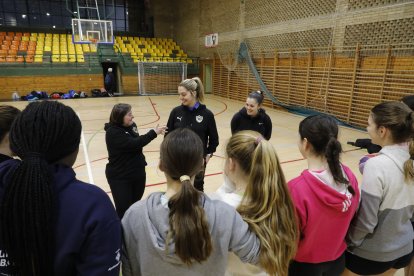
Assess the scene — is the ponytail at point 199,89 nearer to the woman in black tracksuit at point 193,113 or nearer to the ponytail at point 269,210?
the woman in black tracksuit at point 193,113

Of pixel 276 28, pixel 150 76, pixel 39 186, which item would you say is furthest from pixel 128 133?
pixel 150 76

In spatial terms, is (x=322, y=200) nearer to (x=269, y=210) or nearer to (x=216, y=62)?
(x=269, y=210)

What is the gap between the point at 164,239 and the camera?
109 centimetres

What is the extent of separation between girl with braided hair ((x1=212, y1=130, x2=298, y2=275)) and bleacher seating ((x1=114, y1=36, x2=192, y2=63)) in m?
15.8

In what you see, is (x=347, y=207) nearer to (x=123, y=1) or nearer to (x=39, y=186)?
(x=39, y=186)

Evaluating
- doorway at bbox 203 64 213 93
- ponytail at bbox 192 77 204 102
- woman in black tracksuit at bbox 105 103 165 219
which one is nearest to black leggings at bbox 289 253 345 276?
woman in black tracksuit at bbox 105 103 165 219

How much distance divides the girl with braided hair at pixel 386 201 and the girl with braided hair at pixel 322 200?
0.10 m

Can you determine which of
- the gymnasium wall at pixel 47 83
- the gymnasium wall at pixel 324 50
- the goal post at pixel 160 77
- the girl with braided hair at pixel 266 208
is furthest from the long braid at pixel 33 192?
the goal post at pixel 160 77

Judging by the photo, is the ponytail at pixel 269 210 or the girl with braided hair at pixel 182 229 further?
the ponytail at pixel 269 210

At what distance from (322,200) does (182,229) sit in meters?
0.74

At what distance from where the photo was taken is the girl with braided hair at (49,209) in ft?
2.98

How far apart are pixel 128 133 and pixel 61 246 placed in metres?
1.77

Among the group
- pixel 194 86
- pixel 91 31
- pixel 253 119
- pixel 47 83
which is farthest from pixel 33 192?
pixel 47 83

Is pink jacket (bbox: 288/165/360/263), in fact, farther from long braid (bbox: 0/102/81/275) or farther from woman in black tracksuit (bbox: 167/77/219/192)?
woman in black tracksuit (bbox: 167/77/219/192)
